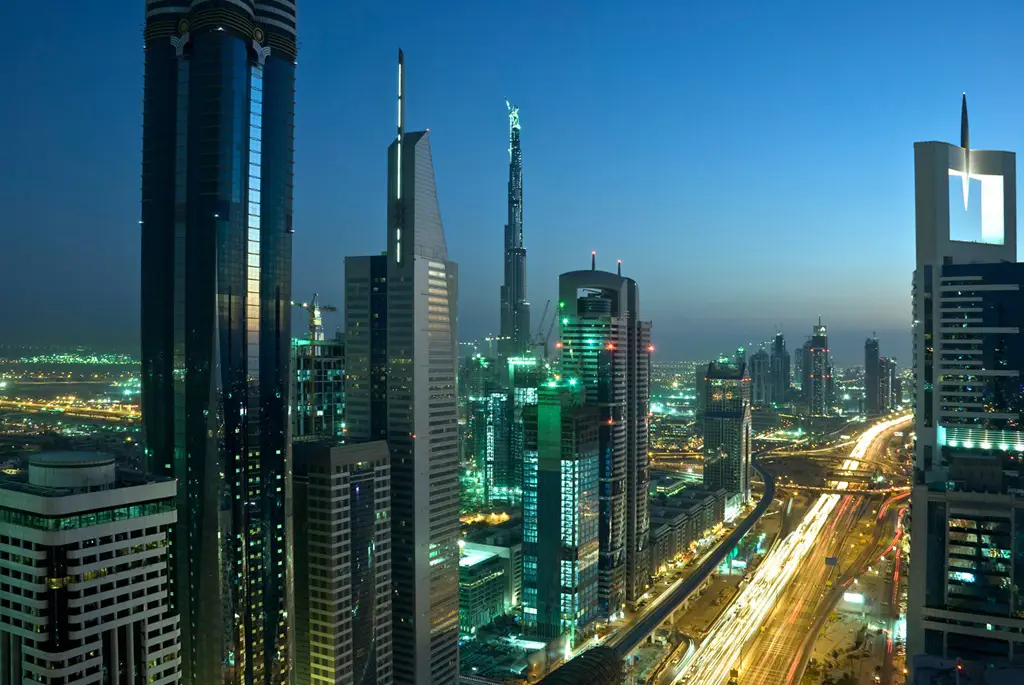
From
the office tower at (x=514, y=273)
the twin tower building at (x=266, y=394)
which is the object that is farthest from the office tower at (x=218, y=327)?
the office tower at (x=514, y=273)

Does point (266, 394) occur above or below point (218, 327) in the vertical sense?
below

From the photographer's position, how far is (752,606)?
76.2m

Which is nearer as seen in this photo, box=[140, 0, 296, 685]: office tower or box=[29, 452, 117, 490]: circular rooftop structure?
box=[29, 452, 117, 490]: circular rooftop structure

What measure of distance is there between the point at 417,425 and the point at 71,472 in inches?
989

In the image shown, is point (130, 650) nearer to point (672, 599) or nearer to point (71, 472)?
point (71, 472)

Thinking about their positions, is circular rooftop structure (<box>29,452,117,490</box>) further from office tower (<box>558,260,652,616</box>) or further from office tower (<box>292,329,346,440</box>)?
office tower (<box>558,260,652,616</box>)

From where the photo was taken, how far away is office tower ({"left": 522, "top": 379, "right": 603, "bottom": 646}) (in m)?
70.1

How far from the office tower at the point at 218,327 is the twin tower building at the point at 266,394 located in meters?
0.10

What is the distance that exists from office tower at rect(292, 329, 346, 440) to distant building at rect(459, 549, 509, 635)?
70.4 feet

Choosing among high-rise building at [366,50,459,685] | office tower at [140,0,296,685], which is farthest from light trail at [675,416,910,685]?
office tower at [140,0,296,685]

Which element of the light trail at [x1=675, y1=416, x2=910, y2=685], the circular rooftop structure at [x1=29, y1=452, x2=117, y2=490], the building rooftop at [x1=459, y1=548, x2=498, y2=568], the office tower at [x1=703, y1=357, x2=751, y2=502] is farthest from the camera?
the office tower at [x1=703, y1=357, x2=751, y2=502]

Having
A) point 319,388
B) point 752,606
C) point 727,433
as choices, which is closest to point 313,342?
point 319,388

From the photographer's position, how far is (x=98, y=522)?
30.2 metres

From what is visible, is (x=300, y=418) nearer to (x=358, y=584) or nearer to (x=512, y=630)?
(x=358, y=584)
